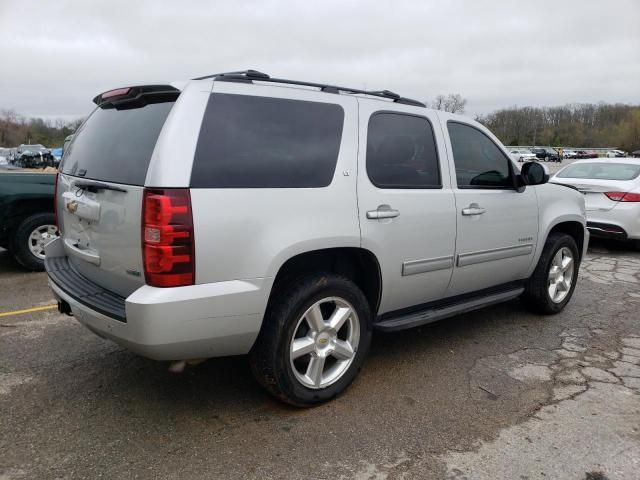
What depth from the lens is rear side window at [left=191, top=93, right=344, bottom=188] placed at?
8.70 feet

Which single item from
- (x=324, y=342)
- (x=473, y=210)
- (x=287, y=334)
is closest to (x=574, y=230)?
(x=473, y=210)

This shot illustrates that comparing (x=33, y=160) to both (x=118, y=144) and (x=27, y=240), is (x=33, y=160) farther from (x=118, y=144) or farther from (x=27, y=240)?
(x=118, y=144)

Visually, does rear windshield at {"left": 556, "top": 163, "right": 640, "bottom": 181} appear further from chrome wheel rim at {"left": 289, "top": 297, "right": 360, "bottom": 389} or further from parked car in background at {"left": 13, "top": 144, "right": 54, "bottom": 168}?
parked car in background at {"left": 13, "top": 144, "right": 54, "bottom": 168}

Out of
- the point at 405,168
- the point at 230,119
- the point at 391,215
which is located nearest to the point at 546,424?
the point at 391,215

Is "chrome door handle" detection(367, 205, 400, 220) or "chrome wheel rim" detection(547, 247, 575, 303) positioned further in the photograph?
"chrome wheel rim" detection(547, 247, 575, 303)

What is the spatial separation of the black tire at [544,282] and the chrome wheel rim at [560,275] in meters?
0.05

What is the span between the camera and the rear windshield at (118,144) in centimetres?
271

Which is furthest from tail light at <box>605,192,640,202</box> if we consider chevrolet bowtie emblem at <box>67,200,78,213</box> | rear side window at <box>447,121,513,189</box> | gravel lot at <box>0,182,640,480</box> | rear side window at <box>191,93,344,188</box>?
chevrolet bowtie emblem at <box>67,200,78,213</box>

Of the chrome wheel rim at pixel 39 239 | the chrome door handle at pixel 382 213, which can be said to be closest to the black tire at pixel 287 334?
the chrome door handle at pixel 382 213

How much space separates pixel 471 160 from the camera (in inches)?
160

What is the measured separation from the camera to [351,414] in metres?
3.11

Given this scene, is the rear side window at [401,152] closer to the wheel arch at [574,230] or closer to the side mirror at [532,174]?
the side mirror at [532,174]

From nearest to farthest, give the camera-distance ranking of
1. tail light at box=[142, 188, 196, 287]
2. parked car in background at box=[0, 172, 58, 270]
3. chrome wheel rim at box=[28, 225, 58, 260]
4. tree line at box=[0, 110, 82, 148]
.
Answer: tail light at box=[142, 188, 196, 287] → parked car in background at box=[0, 172, 58, 270] → chrome wheel rim at box=[28, 225, 58, 260] → tree line at box=[0, 110, 82, 148]

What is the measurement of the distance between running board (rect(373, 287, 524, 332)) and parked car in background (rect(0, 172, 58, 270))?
4.73 m
